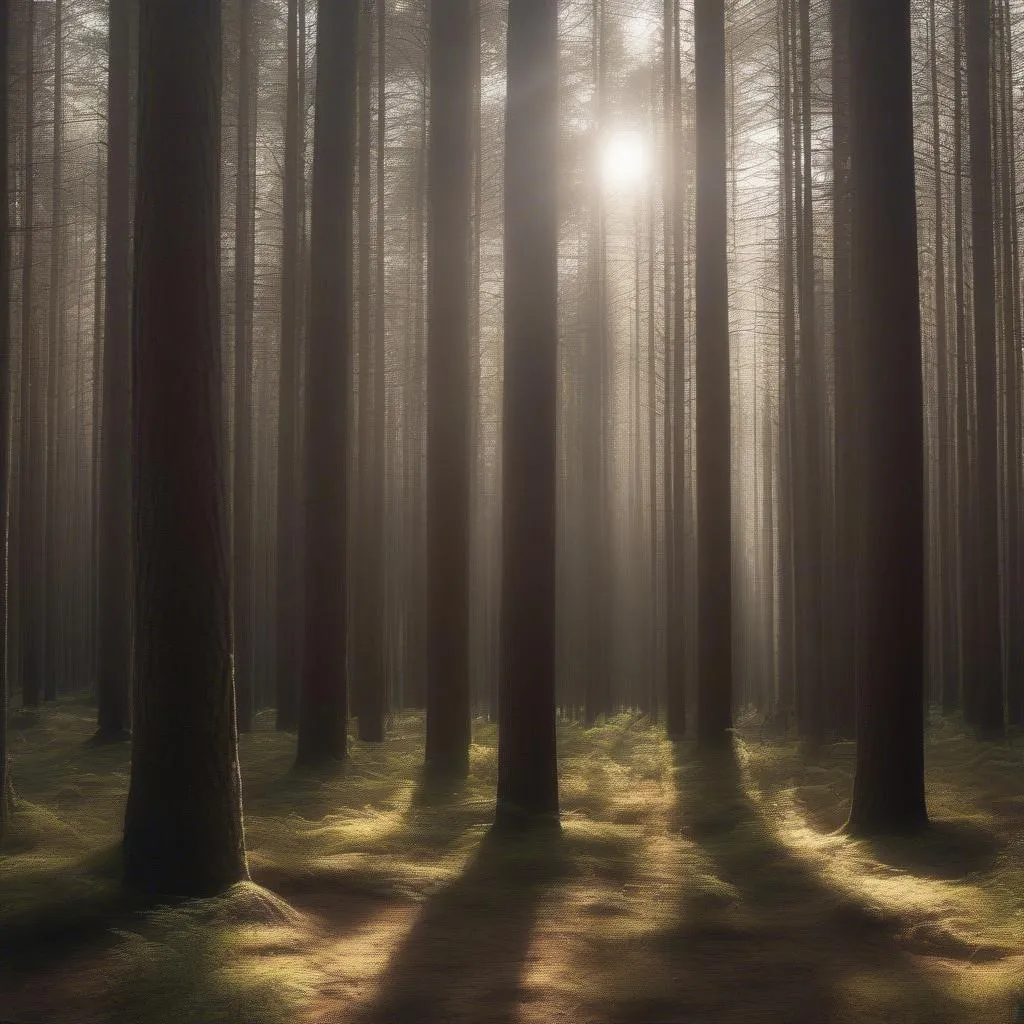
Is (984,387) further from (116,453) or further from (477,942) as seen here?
(116,453)

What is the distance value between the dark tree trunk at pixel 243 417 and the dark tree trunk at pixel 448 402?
4.32 m

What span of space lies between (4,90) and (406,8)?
9.96m

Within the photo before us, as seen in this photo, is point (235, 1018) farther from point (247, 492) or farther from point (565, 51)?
point (565, 51)

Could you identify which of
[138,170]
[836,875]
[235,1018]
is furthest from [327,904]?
→ [138,170]

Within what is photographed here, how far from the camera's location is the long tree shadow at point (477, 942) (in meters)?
4.16

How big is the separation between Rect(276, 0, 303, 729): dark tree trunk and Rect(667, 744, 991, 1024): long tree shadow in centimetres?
743

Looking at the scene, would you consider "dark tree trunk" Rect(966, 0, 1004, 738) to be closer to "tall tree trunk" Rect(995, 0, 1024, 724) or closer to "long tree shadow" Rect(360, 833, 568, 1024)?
"tall tree trunk" Rect(995, 0, 1024, 724)

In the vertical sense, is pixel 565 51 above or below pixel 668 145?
above

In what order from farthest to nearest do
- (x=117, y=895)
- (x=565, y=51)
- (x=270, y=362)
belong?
(x=270, y=362) < (x=565, y=51) < (x=117, y=895)

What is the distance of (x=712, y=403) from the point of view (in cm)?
1152

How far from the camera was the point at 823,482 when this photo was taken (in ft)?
47.9

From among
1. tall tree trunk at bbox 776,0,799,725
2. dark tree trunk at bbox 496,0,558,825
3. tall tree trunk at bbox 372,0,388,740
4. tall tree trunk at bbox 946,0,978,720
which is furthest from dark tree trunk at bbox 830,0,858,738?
tall tree trunk at bbox 372,0,388,740

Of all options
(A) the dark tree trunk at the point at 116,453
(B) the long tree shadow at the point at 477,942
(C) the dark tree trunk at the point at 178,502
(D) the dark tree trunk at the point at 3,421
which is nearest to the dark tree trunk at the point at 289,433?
(A) the dark tree trunk at the point at 116,453

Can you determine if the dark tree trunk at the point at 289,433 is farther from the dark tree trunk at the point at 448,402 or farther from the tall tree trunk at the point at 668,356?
the tall tree trunk at the point at 668,356
